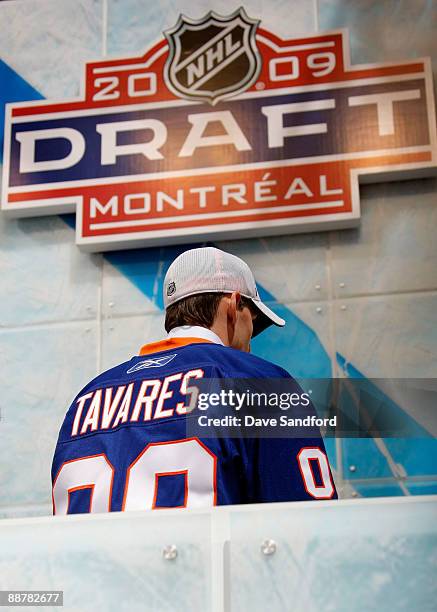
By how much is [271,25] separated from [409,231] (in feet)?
2.78

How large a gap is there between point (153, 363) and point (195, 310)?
0.26 meters

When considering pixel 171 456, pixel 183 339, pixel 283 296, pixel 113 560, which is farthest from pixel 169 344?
pixel 283 296

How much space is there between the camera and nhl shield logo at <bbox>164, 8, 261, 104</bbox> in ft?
10.1

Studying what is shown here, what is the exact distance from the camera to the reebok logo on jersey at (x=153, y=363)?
5.50ft

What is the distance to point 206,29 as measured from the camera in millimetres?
3146

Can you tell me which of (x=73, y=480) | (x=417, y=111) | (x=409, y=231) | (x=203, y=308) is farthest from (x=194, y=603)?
(x=417, y=111)

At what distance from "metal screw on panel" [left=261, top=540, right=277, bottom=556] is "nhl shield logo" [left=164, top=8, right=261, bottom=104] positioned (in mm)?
2162

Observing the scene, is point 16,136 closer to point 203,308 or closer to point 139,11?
point 139,11

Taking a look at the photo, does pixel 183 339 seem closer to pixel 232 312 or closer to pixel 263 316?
pixel 232 312

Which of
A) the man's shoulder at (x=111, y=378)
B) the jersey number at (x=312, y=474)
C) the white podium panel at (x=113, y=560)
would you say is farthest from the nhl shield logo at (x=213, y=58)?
the white podium panel at (x=113, y=560)

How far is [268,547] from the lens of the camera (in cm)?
113

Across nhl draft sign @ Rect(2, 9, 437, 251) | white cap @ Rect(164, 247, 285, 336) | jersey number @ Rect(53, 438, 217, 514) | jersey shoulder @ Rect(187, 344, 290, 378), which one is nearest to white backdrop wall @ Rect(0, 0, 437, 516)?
nhl draft sign @ Rect(2, 9, 437, 251)

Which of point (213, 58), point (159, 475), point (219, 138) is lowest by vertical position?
point (159, 475)

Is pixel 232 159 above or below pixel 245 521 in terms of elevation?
above
